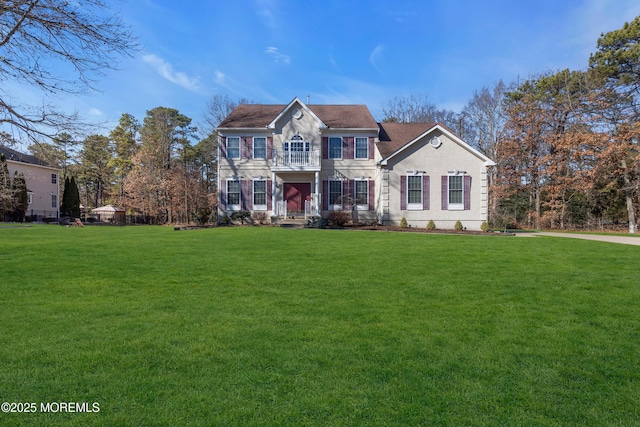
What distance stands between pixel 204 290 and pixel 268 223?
16.6 metres

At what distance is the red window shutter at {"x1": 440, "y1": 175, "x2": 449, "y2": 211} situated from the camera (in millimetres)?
20359

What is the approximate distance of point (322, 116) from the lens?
2405 centimetres

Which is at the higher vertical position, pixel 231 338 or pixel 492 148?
pixel 492 148

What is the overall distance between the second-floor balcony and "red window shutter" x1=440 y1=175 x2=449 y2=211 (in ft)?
24.2

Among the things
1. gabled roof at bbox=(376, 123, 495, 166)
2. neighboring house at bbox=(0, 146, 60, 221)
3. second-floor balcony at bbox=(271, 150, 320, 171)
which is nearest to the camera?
gabled roof at bbox=(376, 123, 495, 166)

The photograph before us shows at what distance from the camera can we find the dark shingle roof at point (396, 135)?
2200 centimetres

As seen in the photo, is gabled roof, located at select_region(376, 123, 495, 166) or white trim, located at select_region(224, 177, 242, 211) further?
white trim, located at select_region(224, 177, 242, 211)

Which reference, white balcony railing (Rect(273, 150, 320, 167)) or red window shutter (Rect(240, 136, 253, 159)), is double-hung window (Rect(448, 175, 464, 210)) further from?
red window shutter (Rect(240, 136, 253, 159))

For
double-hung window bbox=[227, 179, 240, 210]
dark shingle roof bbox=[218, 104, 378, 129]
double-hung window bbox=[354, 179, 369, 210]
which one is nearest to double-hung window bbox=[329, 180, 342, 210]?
double-hung window bbox=[354, 179, 369, 210]

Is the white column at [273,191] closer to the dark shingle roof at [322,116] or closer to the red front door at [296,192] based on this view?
the red front door at [296,192]

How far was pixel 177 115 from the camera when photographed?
37375 mm

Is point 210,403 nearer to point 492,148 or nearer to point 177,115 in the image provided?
point 492,148

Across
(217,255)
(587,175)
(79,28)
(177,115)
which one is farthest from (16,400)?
(177,115)

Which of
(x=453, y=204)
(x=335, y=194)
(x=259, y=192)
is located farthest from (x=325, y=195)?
(x=453, y=204)
